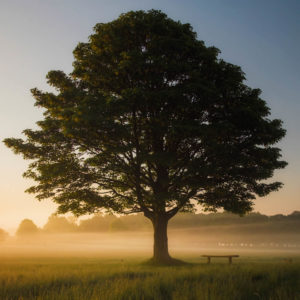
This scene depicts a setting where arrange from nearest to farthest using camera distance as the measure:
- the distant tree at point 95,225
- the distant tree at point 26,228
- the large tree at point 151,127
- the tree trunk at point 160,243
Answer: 1. the large tree at point 151,127
2. the tree trunk at point 160,243
3. the distant tree at point 26,228
4. the distant tree at point 95,225

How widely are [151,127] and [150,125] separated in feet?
0.90

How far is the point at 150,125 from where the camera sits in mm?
19453

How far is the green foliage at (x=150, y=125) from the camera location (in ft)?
63.1

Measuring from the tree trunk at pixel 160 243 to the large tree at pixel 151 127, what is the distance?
0.08 m

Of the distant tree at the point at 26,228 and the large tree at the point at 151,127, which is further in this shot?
the distant tree at the point at 26,228

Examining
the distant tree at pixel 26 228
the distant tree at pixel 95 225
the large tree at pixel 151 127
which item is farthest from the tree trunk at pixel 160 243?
the distant tree at pixel 26 228

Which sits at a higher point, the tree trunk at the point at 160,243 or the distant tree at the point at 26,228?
the tree trunk at the point at 160,243

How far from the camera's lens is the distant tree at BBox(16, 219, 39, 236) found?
17838 centimetres

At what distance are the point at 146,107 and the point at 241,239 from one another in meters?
142

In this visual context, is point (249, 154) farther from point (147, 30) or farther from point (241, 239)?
point (241, 239)

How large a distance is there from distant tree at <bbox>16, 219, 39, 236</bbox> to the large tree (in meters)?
177

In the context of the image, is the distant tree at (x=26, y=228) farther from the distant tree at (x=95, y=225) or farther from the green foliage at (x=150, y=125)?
the green foliage at (x=150, y=125)

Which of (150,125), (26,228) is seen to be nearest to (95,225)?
(26,228)

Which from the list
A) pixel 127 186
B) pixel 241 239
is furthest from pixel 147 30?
pixel 241 239
